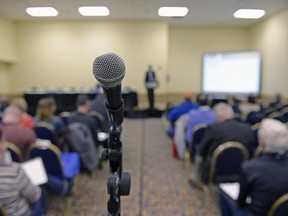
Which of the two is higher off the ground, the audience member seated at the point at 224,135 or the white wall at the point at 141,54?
the white wall at the point at 141,54

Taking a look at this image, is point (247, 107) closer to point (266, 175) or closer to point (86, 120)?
point (86, 120)

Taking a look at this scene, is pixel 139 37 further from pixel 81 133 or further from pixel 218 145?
pixel 218 145

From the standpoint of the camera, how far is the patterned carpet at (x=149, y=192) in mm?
1444

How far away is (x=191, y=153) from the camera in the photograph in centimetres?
298

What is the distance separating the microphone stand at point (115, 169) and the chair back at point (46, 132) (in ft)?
6.76

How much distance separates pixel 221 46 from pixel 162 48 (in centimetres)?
156

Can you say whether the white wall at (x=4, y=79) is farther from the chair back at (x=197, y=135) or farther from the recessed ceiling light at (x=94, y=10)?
the recessed ceiling light at (x=94, y=10)

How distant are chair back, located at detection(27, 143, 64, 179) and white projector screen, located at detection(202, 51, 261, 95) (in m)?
5.60

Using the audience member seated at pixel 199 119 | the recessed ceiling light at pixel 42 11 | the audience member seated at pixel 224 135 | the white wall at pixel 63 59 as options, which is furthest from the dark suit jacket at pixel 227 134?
the white wall at pixel 63 59

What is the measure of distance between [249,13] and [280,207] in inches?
34.0

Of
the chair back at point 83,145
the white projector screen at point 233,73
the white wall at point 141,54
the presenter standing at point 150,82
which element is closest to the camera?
the chair back at point 83,145

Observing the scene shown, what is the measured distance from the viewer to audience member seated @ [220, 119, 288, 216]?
132cm

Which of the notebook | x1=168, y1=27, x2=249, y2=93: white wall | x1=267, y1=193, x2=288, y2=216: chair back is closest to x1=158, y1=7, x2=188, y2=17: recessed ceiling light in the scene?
x1=267, y1=193, x2=288, y2=216: chair back

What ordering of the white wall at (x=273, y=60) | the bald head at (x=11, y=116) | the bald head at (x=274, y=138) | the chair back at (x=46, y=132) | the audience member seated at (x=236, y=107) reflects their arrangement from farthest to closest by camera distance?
the white wall at (x=273, y=60) < the audience member seated at (x=236, y=107) < the chair back at (x=46, y=132) < the bald head at (x=11, y=116) < the bald head at (x=274, y=138)
